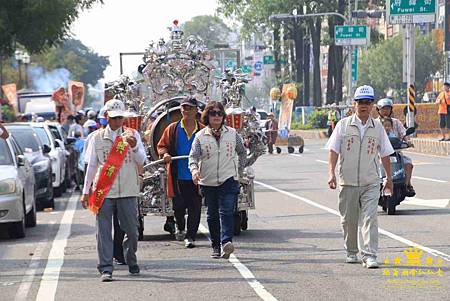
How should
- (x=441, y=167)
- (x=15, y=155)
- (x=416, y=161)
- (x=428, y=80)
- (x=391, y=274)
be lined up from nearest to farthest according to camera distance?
1. (x=391, y=274)
2. (x=15, y=155)
3. (x=441, y=167)
4. (x=416, y=161)
5. (x=428, y=80)

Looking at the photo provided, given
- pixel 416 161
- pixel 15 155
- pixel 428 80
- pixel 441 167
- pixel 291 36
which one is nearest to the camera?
pixel 15 155

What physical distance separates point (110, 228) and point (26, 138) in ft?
42.5

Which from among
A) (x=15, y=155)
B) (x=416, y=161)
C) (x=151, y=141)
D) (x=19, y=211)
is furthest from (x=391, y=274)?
(x=416, y=161)

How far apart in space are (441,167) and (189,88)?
1577 centimetres

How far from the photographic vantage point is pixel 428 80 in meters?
99.3

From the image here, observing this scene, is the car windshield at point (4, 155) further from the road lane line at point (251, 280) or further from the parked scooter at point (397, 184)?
the parked scooter at point (397, 184)

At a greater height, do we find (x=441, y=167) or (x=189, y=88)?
(x=189, y=88)

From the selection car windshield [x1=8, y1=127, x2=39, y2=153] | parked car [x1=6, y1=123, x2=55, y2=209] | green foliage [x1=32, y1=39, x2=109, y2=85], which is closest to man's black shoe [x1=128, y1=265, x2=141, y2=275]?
parked car [x1=6, y1=123, x2=55, y2=209]

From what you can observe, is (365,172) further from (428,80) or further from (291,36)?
(428,80)

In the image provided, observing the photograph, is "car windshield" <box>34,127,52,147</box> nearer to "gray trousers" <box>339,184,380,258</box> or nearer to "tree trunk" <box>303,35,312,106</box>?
"gray trousers" <box>339,184,380,258</box>

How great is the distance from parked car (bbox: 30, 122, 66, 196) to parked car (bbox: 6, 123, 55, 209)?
754mm

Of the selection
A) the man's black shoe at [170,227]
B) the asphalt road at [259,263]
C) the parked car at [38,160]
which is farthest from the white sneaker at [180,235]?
the parked car at [38,160]

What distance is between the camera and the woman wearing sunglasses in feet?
46.1

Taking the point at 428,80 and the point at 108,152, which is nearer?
the point at 108,152
